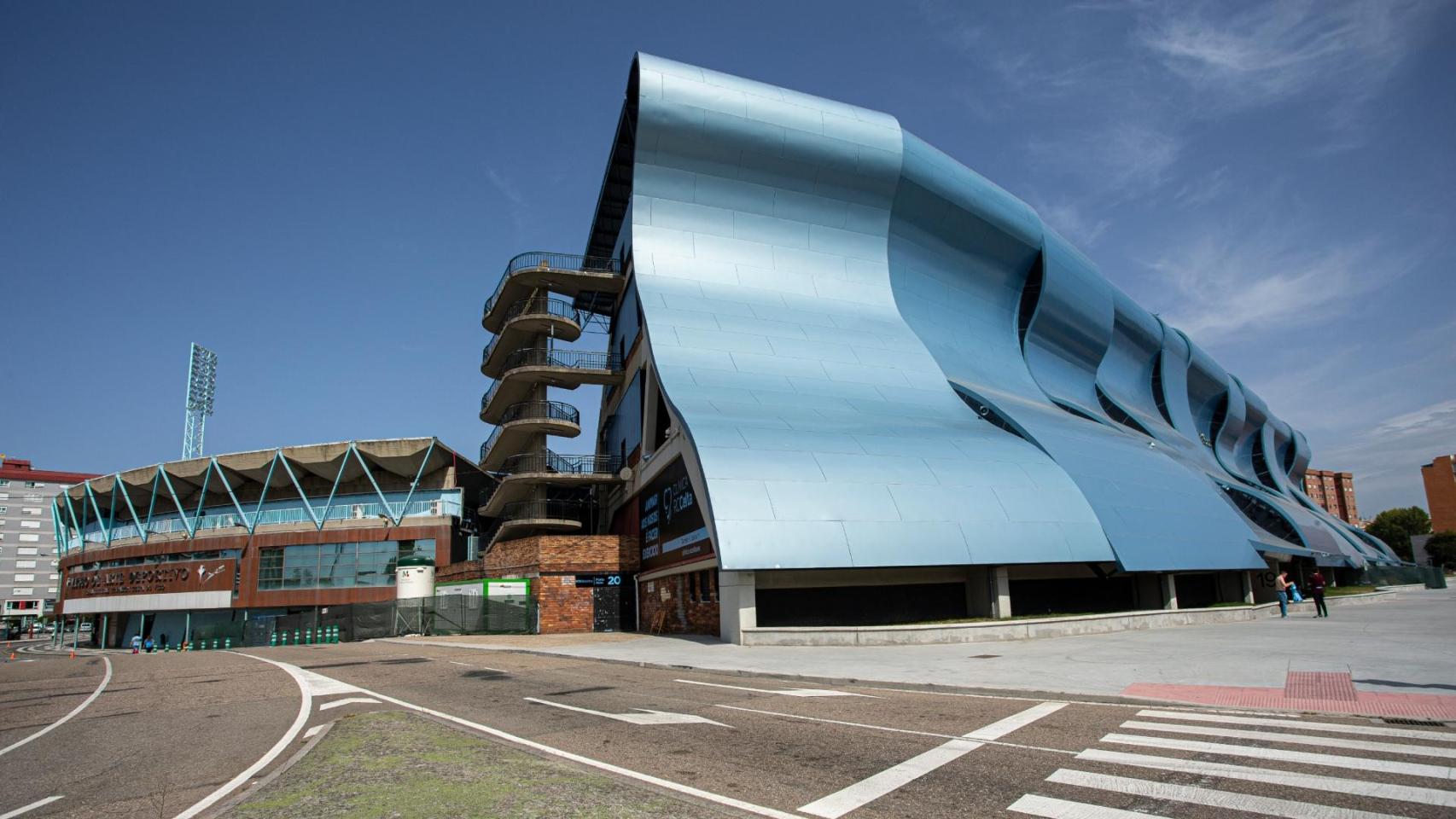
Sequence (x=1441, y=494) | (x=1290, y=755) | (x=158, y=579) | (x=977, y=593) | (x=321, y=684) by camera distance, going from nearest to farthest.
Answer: (x=1290, y=755)
(x=321, y=684)
(x=977, y=593)
(x=158, y=579)
(x=1441, y=494)

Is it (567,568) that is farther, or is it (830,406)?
(567,568)

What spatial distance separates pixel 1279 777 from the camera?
6387 mm

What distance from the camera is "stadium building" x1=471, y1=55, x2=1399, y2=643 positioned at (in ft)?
80.6

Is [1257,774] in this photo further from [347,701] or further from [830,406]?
[830,406]

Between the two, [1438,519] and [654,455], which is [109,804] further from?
[1438,519]

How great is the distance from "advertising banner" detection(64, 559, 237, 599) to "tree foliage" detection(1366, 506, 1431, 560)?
6555 inches

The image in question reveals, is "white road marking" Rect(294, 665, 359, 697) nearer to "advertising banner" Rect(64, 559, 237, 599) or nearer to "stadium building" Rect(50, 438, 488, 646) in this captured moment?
"stadium building" Rect(50, 438, 488, 646)

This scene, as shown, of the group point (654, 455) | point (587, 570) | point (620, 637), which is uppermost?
point (654, 455)

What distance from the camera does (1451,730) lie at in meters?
8.16

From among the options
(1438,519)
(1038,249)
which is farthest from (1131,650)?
(1438,519)

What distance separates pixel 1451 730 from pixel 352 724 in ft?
39.8

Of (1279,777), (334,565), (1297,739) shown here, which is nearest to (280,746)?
(1279,777)

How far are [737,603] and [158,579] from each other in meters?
52.0

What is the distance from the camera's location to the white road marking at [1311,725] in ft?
26.0
